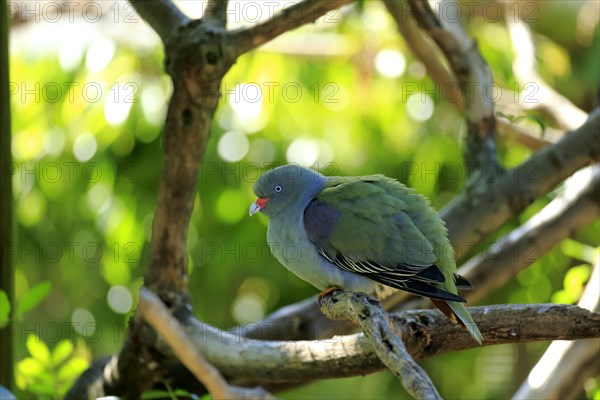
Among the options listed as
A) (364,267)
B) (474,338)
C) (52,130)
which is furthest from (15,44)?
(474,338)

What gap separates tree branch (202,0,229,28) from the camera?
265 centimetres

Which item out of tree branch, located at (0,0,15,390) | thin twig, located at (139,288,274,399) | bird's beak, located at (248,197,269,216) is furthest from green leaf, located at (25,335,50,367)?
bird's beak, located at (248,197,269,216)

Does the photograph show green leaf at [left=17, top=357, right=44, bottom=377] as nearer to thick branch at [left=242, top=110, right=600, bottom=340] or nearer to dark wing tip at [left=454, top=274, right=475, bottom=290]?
thick branch at [left=242, top=110, right=600, bottom=340]

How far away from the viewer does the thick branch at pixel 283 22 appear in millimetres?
2488

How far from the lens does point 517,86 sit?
182 inches

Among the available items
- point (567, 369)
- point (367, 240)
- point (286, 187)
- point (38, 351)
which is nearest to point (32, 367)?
point (38, 351)

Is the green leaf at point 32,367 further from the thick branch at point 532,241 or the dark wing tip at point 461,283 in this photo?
the thick branch at point 532,241

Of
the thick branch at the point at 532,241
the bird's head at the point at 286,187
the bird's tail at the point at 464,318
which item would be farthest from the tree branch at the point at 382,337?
the thick branch at the point at 532,241

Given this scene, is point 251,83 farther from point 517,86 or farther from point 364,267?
point 364,267

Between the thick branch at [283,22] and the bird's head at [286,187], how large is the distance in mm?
415

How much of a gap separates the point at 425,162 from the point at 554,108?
0.72 meters

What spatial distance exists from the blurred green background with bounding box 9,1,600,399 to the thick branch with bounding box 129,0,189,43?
52.3 inches

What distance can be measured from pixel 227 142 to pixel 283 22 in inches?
70.2

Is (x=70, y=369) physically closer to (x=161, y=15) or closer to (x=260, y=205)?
(x=260, y=205)
